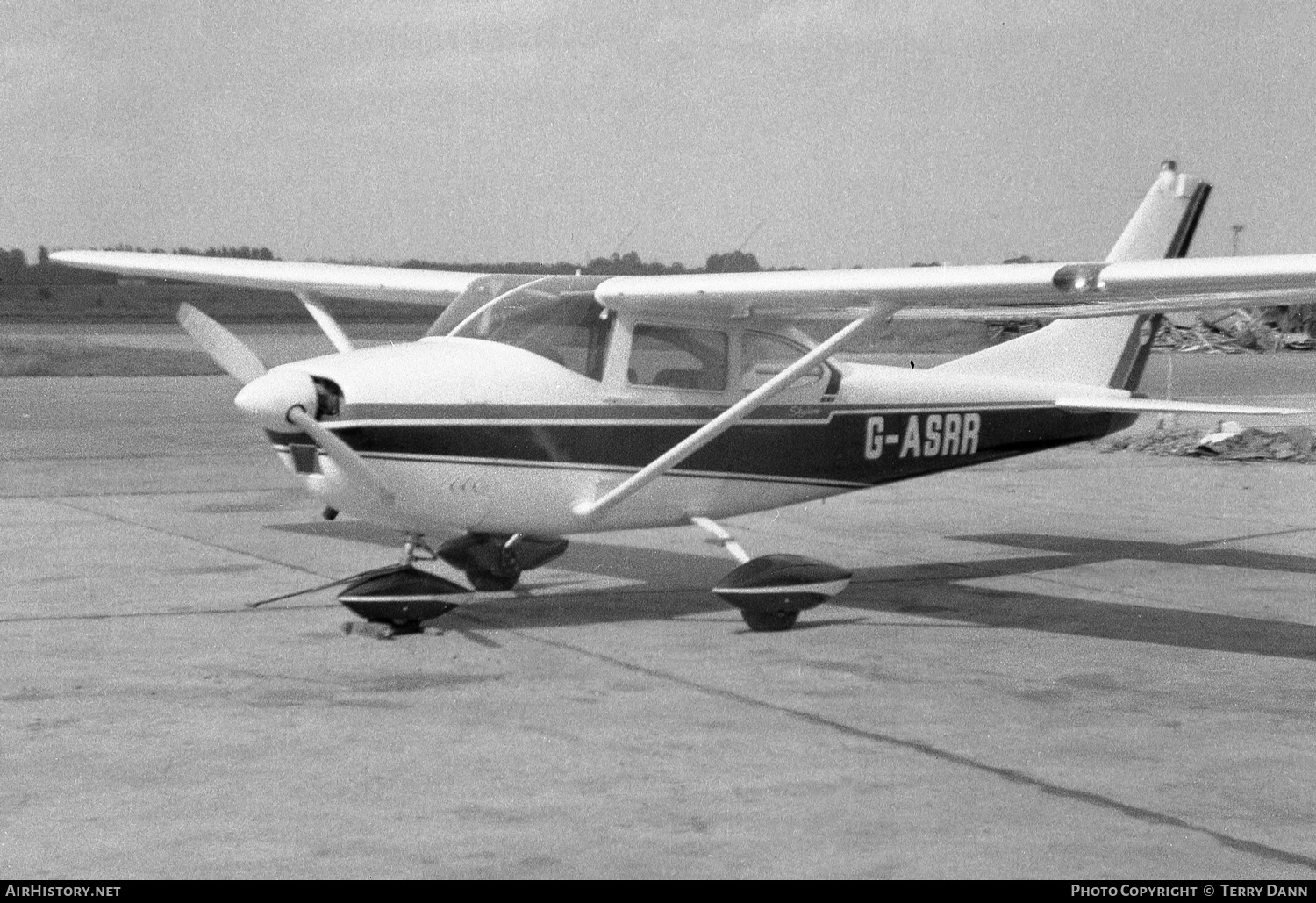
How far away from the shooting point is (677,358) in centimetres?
1028

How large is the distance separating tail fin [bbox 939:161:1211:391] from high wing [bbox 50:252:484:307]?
392 centimetres

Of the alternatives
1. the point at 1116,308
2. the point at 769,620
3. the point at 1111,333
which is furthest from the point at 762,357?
the point at 1111,333

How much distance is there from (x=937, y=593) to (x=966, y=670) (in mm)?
2560

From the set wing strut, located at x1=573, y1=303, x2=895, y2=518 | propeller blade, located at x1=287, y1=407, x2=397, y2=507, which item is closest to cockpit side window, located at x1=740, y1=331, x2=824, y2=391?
wing strut, located at x1=573, y1=303, x2=895, y2=518

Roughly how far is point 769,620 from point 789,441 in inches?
62.3

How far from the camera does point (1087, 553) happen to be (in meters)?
13.1

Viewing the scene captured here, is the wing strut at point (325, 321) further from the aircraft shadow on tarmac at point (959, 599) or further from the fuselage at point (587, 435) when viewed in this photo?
the fuselage at point (587, 435)

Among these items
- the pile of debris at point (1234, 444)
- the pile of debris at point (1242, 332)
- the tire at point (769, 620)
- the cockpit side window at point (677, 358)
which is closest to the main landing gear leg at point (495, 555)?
the cockpit side window at point (677, 358)

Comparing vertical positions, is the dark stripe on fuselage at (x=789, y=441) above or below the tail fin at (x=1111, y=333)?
below

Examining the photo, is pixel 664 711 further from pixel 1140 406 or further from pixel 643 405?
pixel 1140 406

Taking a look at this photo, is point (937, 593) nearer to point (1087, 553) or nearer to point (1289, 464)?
point (1087, 553)

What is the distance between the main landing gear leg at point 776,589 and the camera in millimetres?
9492

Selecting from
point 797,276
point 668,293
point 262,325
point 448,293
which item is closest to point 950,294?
point 797,276

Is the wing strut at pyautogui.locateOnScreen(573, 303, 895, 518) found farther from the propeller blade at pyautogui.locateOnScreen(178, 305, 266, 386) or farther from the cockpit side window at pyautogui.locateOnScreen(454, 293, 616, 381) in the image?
the propeller blade at pyautogui.locateOnScreen(178, 305, 266, 386)
